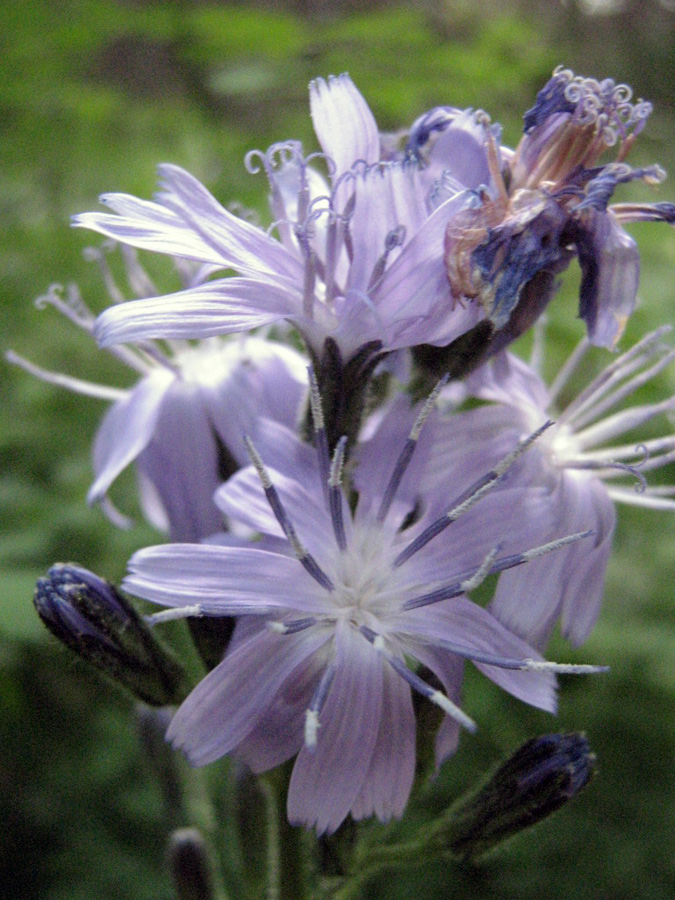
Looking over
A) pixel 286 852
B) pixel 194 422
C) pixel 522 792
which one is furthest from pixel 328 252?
pixel 286 852

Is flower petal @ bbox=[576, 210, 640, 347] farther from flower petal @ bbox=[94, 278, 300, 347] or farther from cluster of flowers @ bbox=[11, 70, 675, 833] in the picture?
flower petal @ bbox=[94, 278, 300, 347]

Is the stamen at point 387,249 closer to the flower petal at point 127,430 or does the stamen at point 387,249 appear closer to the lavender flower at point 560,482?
the lavender flower at point 560,482

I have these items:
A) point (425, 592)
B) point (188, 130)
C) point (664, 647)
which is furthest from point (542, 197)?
point (188, 130)

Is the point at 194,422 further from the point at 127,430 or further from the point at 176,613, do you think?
the point at 176,613

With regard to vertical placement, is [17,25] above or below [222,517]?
above

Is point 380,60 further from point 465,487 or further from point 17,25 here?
point 465,487

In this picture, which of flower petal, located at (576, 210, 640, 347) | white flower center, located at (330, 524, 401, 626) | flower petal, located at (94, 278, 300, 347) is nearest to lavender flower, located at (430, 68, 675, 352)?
flower petal, located at (576, 210, 640, 347)
